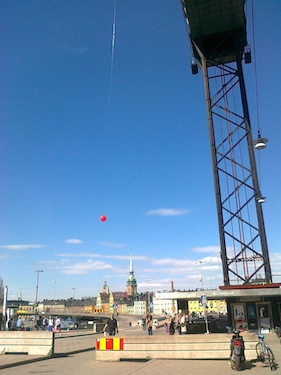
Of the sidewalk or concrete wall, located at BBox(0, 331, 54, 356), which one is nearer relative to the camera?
the sidewalk

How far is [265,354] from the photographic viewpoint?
10484 millimetres

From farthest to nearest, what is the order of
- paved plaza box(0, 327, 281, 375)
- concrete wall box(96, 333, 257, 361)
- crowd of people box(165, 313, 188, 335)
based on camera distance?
1. crowd of people box(165, 313, 188, 335)
2. concrete wall box(96, 333, 257, 361)
3. paved plaza box(0, 327, 281, 375)

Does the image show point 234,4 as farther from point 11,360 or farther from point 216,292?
point 11,360

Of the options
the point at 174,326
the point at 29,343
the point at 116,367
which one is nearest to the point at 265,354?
the point at 116,367

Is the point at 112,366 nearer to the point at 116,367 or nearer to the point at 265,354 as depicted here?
the point at 116,367

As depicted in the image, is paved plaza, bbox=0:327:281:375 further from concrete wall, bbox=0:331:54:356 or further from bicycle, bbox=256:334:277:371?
concrete wall, bbox=0:331:54:356

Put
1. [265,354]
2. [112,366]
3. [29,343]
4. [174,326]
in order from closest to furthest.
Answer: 1. [265,354]
2. [112,366]
3. [29,343]
4. [174,326]

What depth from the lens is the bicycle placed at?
10013 mm

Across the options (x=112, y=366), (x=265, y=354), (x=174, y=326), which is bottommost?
(x=112, y=366)

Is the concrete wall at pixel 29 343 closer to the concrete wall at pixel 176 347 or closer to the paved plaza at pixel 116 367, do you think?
the paved plaza at pixel 116 367

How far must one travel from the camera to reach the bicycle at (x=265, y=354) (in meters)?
10.0

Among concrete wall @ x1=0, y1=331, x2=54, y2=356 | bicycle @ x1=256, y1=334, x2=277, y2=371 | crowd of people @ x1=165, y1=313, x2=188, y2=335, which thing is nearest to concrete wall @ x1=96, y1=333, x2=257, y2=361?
bicycle @ x1=256, y1=334, x2=277, y2=371

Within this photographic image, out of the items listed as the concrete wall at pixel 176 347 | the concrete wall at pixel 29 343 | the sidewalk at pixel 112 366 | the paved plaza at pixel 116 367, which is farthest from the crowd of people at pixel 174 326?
the concrete wall at pixel 176 347

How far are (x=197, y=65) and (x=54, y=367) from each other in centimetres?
3102
